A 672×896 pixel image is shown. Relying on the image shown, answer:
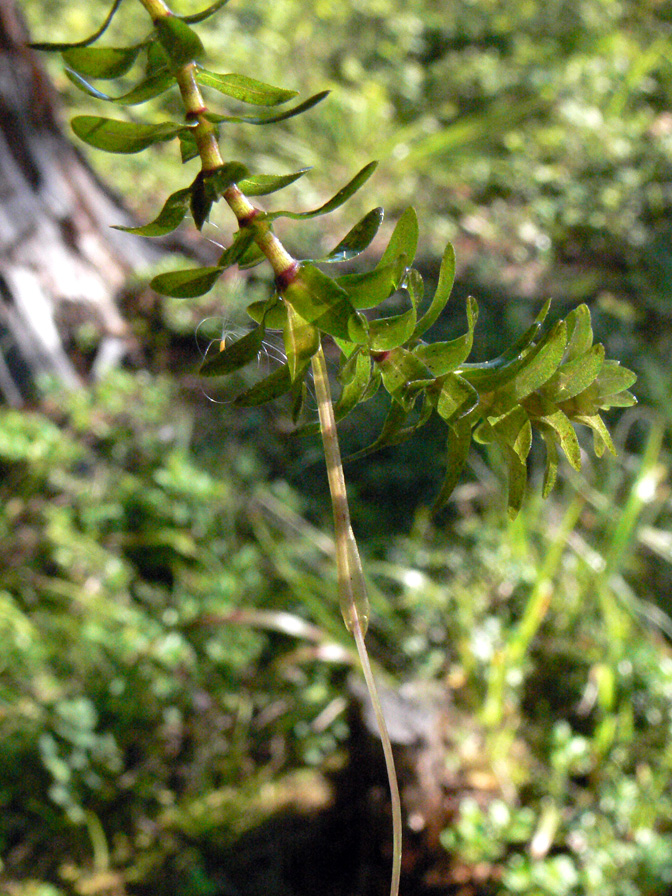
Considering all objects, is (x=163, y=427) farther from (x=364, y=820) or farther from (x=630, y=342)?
(x=630, y=342)

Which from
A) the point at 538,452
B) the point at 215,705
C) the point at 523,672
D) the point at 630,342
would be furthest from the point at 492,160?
the point at 215,705

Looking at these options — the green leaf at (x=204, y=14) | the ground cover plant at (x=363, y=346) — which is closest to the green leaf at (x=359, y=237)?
the ground cover plant at (x=363, y=346)

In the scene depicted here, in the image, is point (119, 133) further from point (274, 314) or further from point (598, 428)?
point (598, 428)

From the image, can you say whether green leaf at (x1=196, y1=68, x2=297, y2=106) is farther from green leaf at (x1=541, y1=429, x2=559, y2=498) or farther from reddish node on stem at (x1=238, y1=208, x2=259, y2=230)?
green leaf at (x1=541, y1=429, x2=559, y2=498)

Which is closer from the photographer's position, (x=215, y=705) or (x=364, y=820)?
(x=364, y=820)

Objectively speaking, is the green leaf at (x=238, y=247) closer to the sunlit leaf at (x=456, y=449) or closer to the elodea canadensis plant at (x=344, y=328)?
the elodea canadensis plant at (x=344, y=328)

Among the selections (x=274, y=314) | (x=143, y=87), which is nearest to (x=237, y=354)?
(x=274, y=314)

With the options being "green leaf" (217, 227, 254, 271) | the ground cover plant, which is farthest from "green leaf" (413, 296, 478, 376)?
"green leaf" (217, 227, 254, 271)

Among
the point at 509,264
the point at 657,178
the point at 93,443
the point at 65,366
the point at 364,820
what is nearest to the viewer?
the point at 364,820
